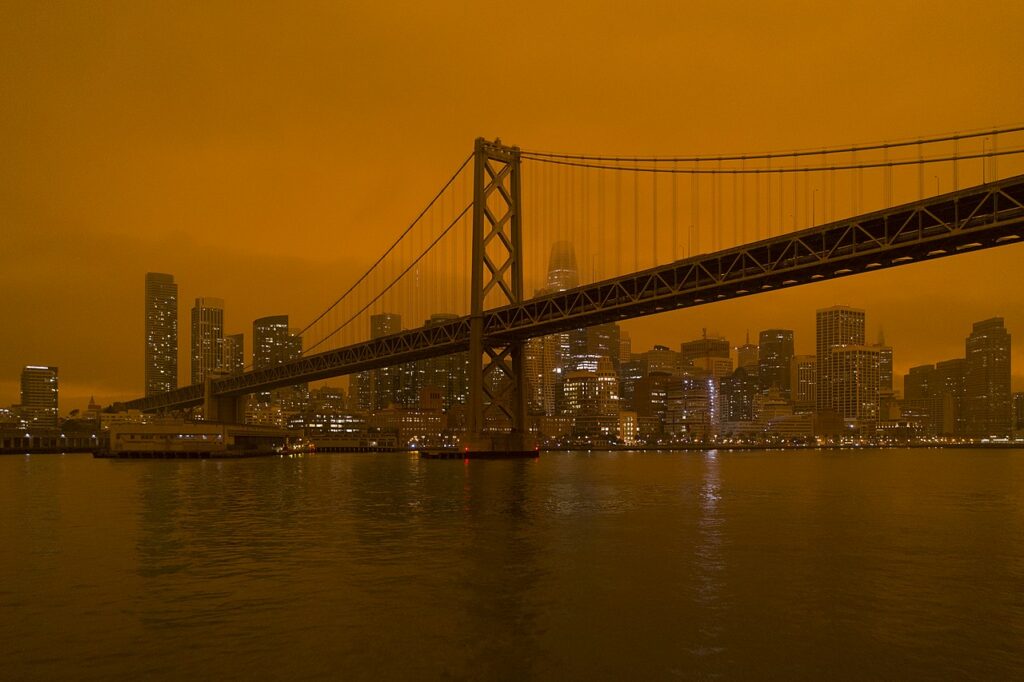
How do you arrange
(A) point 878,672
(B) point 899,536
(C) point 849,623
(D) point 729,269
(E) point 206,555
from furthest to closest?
(D) point 729,269, (B) point 899,536, (E) point 206,555, (C) point 849,623, (A) point 878,672

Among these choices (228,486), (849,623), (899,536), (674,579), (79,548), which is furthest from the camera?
(228,486)

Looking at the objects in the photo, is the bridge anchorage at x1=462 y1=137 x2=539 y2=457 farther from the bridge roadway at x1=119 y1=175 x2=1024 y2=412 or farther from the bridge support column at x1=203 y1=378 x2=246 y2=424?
the bridge support column at x1=203 y1=378 x2=246 y2=424

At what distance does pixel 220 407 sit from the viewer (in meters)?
145

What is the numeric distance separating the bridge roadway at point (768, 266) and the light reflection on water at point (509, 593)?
57.0ft

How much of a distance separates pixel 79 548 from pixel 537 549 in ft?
41.6

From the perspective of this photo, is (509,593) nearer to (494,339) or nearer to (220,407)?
(494,339)

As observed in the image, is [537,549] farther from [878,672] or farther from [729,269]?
[729,269]

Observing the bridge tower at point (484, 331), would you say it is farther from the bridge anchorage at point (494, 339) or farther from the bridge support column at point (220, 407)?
the bridge support column at point (220, 407)

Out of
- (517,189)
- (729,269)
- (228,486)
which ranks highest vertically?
(517,189)

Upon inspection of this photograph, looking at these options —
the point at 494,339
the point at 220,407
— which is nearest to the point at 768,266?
the point at 494,339

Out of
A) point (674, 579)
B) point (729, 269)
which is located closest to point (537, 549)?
point (674, 579)

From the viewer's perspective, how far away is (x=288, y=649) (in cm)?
1354

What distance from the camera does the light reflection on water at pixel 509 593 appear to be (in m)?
13.1

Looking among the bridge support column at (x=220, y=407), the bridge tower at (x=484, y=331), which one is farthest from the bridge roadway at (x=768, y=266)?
the bridge support column at (x=220, y=407)
